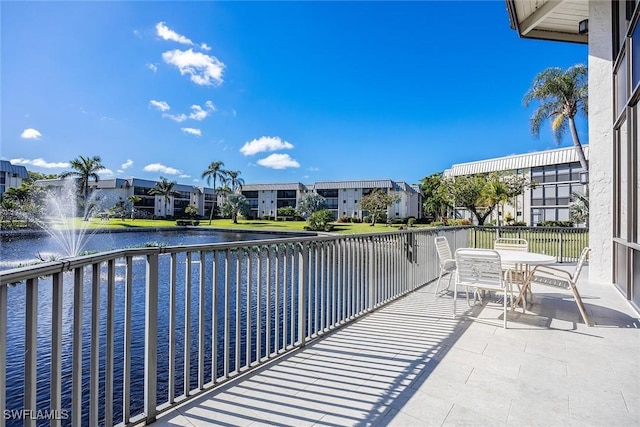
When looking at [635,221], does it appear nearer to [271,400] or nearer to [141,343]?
[271,400]

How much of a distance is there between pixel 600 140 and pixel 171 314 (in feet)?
23.7

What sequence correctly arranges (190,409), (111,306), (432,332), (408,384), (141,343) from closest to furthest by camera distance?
(111,306)
(190,409)
(408,384)
(432,332)
(141,343)

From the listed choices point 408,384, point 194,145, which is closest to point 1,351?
point 408,384

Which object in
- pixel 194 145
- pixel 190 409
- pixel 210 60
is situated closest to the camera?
pixel 190 409

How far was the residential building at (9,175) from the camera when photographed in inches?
1589

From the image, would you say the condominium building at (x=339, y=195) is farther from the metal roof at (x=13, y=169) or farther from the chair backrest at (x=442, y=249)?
the chair backrest at (x=442, y=249)

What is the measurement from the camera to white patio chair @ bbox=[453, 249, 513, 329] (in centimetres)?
372

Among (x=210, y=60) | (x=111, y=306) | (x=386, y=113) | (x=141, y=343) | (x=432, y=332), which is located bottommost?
(x=141, y=343)

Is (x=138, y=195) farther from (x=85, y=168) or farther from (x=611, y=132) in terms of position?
(x=611, y=132)

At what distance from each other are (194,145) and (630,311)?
169 ft

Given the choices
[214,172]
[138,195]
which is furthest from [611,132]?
[138,195]

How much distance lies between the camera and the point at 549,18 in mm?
6934

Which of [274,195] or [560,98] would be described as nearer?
[560,98]

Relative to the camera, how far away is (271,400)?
2.16m
